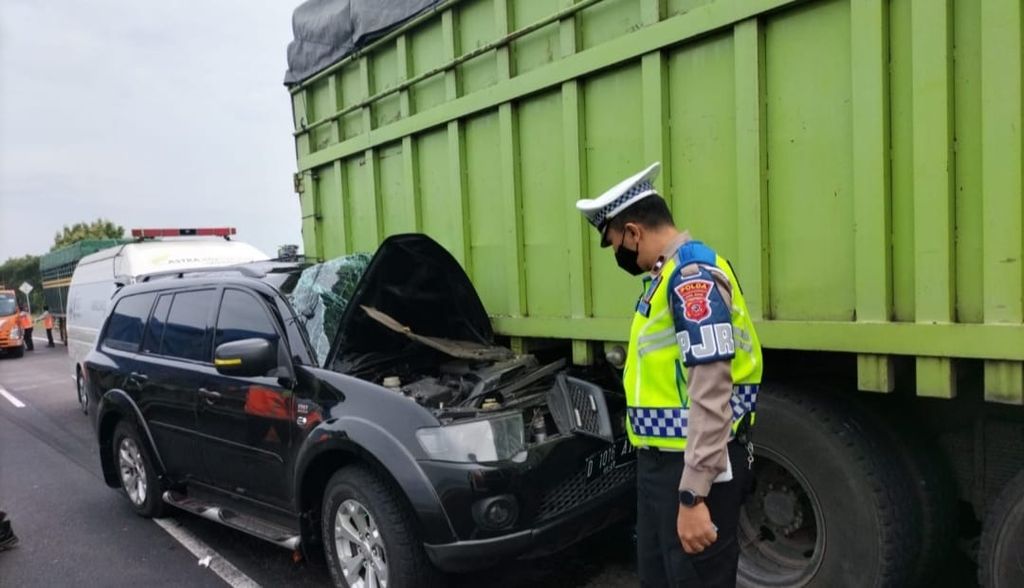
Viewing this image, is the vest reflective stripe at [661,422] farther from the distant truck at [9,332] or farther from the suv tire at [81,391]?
the distant truck at [9,332]

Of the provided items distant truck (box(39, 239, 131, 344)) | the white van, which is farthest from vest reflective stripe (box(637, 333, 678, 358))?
distant truck (box(39, 239, 131, 344))

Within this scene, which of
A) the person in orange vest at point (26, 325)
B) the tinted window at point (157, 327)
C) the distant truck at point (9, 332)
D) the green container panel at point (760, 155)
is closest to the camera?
the green container panel at point (760, 155)

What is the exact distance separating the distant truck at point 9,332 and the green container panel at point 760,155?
20571mm

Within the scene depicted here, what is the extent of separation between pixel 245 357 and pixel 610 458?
193 centimetres

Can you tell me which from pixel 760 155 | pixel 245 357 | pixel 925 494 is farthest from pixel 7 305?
pixel 925 494

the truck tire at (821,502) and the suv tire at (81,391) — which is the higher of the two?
the truck tire at (821,502)

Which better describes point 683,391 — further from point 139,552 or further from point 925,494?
point 139,552

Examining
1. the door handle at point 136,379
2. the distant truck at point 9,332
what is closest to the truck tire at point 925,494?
the door handle at point 136,379

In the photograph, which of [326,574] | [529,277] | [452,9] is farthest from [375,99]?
[326,574]

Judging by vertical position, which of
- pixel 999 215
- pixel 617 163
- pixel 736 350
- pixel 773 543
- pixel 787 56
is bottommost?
pixel 773 543

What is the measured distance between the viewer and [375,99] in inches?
198

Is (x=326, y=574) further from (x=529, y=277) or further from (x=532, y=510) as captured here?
(x=529, y=277)

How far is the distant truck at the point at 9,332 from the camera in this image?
65.8 ft

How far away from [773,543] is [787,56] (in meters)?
2.20
